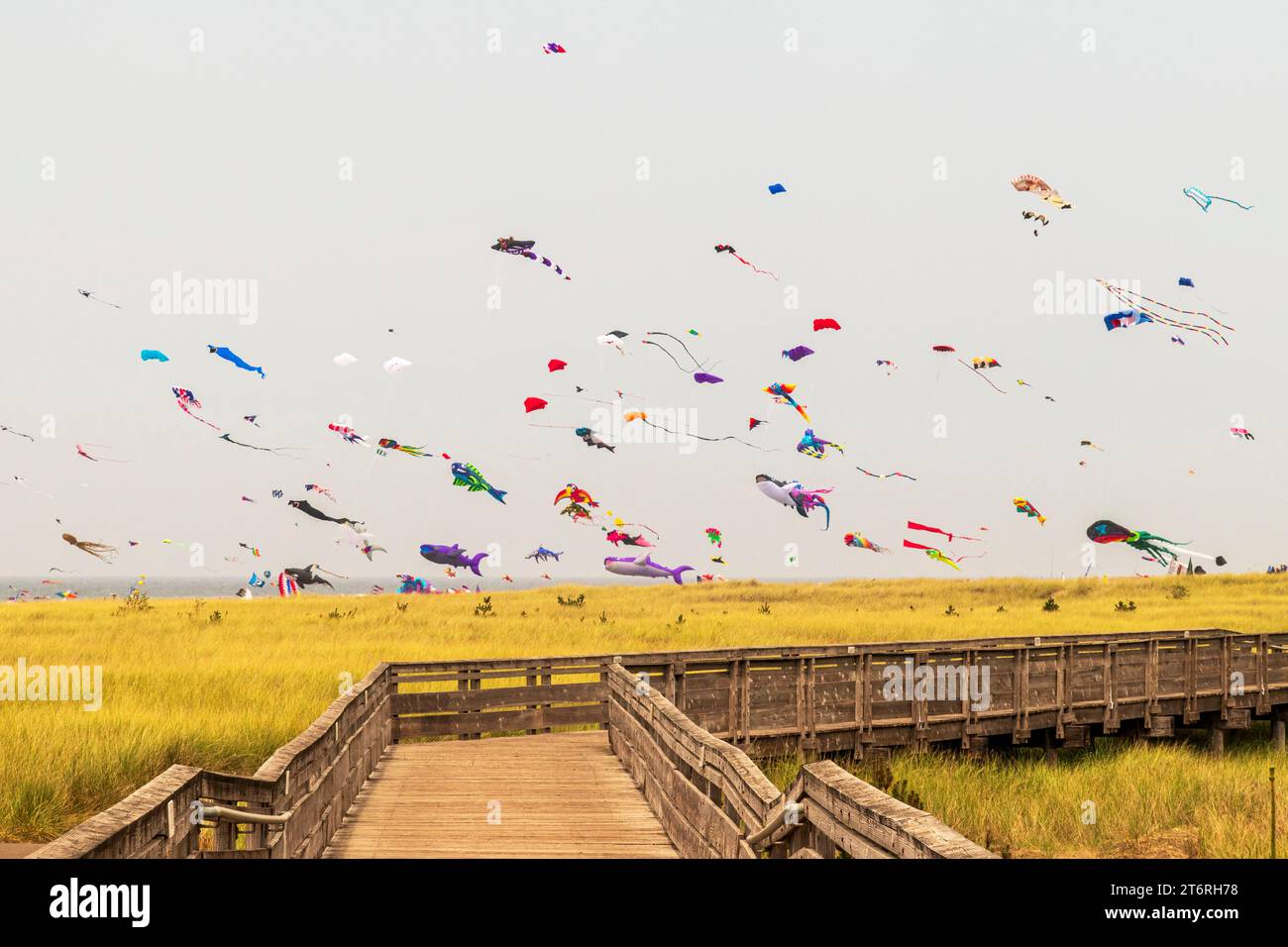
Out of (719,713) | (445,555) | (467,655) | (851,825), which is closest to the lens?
(851,825)

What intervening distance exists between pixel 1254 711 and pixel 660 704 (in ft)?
61.4

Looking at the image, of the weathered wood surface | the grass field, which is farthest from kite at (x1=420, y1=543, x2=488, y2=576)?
the weathered wood surface

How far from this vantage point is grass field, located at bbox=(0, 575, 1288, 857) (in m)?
13.8

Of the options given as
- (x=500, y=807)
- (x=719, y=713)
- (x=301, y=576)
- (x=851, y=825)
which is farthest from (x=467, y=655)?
(x=301, y=576)

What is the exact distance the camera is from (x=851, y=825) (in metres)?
5.33

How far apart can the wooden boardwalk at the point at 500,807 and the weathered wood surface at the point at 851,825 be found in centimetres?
355

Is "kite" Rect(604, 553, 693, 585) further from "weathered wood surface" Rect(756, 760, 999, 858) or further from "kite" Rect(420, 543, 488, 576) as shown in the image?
"weathered wood surface" Rect(756, 760, 999, 858)

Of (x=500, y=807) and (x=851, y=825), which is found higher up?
(x=851, y=825)

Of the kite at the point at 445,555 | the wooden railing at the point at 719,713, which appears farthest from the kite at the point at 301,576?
the wooden railing at the point at 719,713

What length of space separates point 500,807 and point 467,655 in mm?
13440

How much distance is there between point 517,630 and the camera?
30.9 meters

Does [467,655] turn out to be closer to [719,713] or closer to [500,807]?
[719,713]

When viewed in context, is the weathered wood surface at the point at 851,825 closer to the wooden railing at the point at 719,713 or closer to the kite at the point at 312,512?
the wooden railing at the point at 719,713
